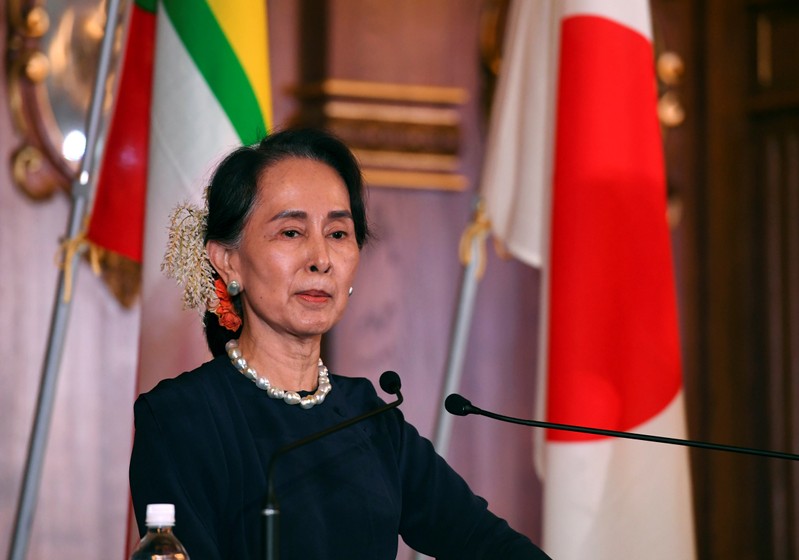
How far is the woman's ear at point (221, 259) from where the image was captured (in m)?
2.25

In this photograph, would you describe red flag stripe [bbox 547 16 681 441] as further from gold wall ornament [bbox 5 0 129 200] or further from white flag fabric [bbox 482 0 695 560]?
gold wall ornament [bbox 5 0 129 200]

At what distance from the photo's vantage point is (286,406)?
219 cm

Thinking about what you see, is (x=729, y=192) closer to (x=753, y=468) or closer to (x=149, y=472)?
(x=753, y=468)

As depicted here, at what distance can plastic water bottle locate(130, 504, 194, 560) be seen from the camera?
1.66 meters

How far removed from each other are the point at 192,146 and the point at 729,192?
7.33 feet

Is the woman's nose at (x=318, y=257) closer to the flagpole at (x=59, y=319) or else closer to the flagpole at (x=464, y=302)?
the flagpole at (x=59, y=319)

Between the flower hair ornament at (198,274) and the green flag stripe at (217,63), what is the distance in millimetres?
832

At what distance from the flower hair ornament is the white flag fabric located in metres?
1.12

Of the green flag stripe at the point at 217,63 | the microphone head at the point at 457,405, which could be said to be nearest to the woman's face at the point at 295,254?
the microphone head at the point at 457,405

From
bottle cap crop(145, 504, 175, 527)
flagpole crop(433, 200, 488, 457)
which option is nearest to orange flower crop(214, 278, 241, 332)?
bottle cap crop(145, 504, 175, 527)

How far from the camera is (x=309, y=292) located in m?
2.17

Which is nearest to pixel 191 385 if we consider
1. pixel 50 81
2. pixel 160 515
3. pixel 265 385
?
pixel 265 385

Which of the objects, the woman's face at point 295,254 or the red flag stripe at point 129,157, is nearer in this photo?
the woman's face at point 295,254

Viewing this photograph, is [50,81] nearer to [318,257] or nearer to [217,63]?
[217,63]
